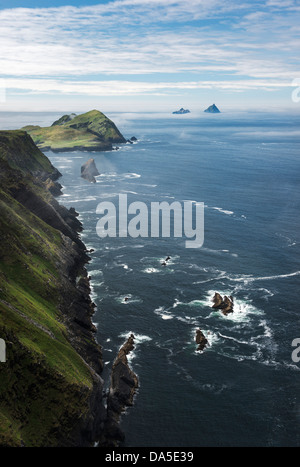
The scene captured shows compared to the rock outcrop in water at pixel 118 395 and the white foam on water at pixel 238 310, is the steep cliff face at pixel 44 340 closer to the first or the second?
the rock outcrop in water at pixel 118 395

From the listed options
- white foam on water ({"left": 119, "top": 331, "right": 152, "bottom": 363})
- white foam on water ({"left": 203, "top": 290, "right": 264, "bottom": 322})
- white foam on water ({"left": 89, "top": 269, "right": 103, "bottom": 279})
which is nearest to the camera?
white foam on water ({"left": 119, "top": 331, "right": 152, "bottom": 363})

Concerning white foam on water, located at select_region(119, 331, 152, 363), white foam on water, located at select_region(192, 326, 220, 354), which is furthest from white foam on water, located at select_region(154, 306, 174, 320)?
white foam on water, located at select_region(119, 331, 152, 363)

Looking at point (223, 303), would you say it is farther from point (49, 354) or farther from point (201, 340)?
point (49, 354)

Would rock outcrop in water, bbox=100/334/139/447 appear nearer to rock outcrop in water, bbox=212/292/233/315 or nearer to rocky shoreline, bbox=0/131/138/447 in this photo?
rocky shoreline, bbox=0/131/138/447

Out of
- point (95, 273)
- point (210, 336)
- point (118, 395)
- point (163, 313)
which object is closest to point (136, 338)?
point (163, 313)

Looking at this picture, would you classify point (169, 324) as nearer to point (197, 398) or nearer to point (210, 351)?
point (210, 351)

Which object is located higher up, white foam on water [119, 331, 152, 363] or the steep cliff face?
the steep cliff face
